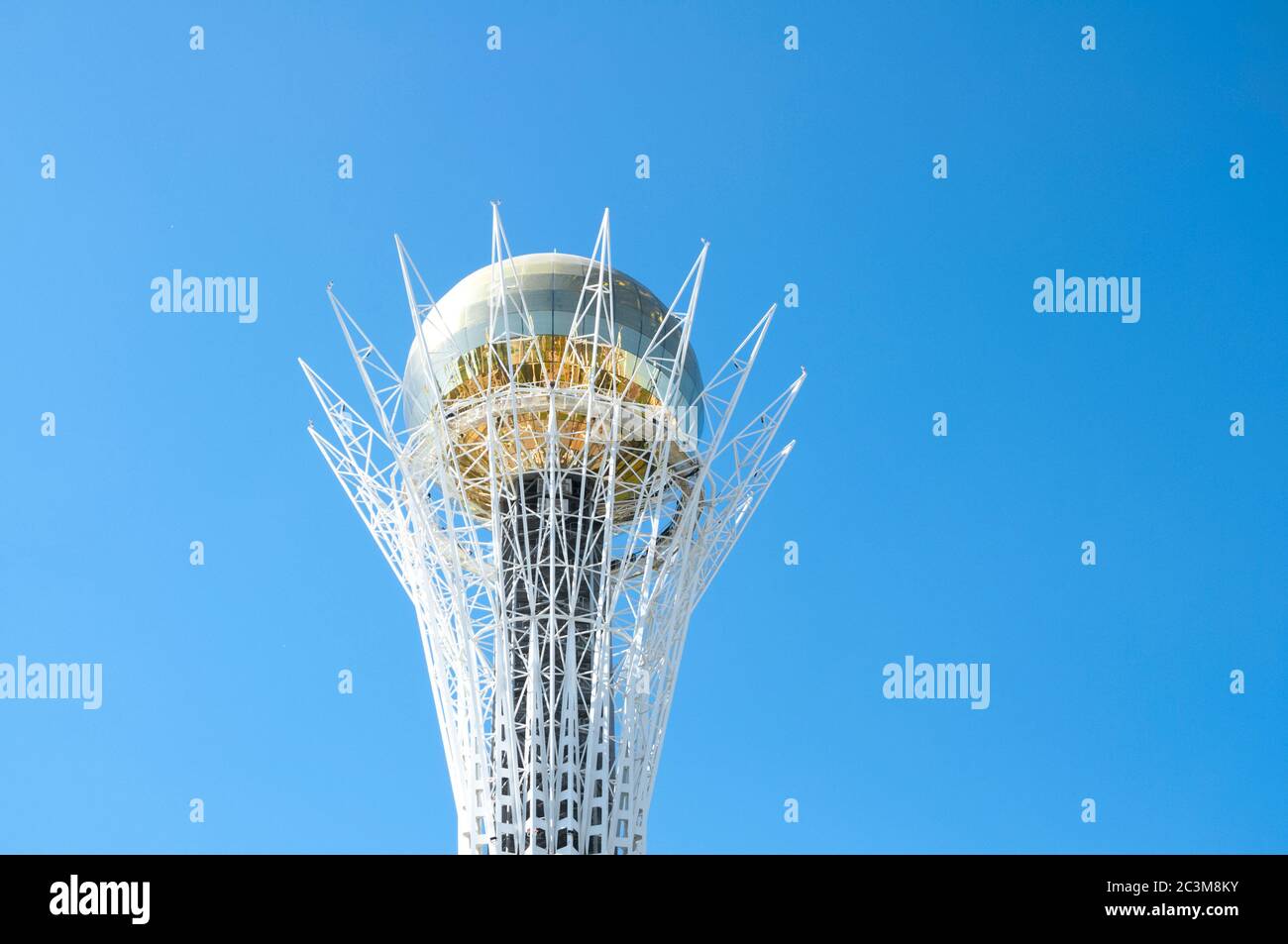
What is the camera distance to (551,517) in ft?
161

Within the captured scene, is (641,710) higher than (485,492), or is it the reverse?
(485,492)

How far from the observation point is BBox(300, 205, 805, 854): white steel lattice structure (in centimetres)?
4769

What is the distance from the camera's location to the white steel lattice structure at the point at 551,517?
47.7 metres
